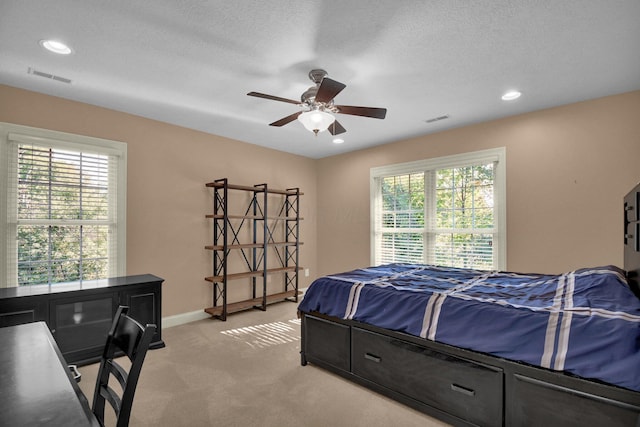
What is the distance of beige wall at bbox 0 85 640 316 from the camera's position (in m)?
3.21

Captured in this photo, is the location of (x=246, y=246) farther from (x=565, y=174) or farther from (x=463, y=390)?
(x=565, y=174)

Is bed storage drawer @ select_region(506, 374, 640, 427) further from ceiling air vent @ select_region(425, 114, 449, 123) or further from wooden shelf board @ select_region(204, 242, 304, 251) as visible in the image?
wooden shelf board @ select_region(204, 242, 304, 251)

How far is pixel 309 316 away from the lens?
117 inches

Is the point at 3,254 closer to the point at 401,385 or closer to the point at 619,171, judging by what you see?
the point at 401,385

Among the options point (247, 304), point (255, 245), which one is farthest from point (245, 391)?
point (255, 245)

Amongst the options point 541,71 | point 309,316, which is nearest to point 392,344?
point 309,316

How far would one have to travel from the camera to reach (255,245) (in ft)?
15.5

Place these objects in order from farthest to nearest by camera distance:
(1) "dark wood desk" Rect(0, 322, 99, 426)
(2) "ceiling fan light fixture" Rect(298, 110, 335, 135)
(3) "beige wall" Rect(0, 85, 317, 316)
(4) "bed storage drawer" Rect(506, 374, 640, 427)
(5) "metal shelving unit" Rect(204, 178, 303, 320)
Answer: (5) "metal shelving unit" Rect(204, 178, 303, 320), (3) "beige wall" Rect(0, 85, 317, 316), (2) "ceiling fan light fixture" Rect(298, 110, 335, 135), (4) "bed storage drawer" Rect(506, 374, 640, 427), (1) "dark wood desk" Rect(0, 322, 99, 426)

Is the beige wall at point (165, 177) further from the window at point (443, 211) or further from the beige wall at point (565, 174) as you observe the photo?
the beige wall at point (565, 174)

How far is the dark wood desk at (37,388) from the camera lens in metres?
0.87

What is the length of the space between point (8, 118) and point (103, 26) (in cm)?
179

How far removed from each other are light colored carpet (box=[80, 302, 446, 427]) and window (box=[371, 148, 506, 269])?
2298 mm

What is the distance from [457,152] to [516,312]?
2893 mm

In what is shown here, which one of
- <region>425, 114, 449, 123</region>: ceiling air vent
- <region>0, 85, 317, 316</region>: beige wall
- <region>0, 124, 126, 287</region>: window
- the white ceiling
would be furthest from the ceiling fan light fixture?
<region>0, 124, 126, 287</region>: window
